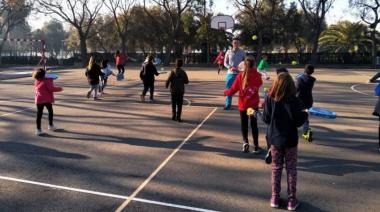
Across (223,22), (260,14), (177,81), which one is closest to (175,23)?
(260,14)

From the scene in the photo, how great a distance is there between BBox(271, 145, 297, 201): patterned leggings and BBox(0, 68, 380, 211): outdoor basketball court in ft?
→ 0.88

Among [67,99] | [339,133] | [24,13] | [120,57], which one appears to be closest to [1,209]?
[339,133]

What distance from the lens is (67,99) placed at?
16062mm

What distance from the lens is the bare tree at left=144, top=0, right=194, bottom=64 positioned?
47938mm

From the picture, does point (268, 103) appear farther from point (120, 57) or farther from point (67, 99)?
point (120, 57)

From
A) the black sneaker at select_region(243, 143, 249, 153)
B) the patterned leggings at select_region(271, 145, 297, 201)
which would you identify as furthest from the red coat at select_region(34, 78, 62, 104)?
the patterned leggings at select_region(271, 145, 297, 201)

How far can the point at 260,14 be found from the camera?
158 ft

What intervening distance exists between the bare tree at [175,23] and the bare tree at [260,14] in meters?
6.38

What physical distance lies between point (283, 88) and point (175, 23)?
4644 centimetres

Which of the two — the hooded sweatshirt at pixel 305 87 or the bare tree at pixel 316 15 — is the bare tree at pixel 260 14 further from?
the hooded sweatshirt at pixel 305 87

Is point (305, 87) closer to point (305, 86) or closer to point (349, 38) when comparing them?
point (305, 86)

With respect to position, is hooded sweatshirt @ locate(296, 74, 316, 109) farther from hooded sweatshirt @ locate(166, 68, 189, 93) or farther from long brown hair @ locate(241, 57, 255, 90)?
hooded sweatshirt @ locate(166, 68, 189, 93)

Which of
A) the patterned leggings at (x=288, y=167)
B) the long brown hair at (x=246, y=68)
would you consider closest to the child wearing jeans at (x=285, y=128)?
the patterned leggings at (x=288, y=167)

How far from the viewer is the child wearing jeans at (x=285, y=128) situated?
5.06 metres
